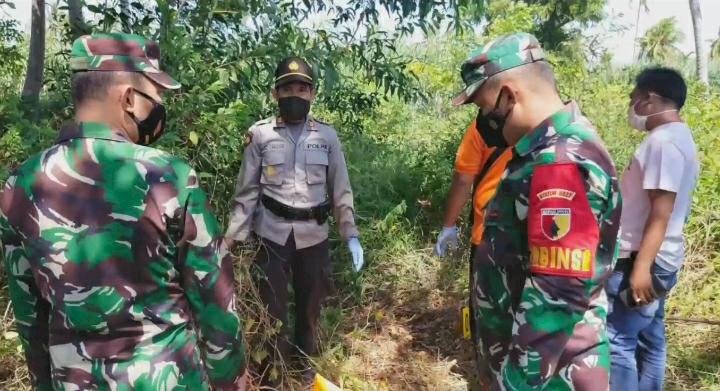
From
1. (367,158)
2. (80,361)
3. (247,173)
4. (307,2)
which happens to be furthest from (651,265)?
(367,158)

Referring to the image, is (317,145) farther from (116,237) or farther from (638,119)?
(116,237)

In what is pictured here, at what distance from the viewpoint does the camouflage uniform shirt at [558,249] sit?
126 centimetres

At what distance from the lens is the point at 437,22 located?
142 inches

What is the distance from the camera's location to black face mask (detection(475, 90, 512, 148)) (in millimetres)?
1455

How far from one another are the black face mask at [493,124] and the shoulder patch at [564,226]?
237mm

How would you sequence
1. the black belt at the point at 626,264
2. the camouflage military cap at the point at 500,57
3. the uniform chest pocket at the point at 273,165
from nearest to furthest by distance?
1. the camouflage military cap at the point at 500,57
2. the black belt at the point at 626,264
3. the uniform chest pocket at the point at 273,165

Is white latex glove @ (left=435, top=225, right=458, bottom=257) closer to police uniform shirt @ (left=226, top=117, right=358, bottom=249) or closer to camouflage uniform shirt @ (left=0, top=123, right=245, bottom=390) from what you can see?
police uniform shirt @ (left=226, top=117, right=358, bottom=249)

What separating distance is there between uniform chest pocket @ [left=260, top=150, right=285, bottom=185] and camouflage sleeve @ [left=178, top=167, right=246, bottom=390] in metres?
1.38

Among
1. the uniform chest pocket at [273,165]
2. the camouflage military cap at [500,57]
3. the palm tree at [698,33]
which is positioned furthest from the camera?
the palm tree at [698,33]

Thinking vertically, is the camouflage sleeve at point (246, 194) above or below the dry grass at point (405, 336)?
above

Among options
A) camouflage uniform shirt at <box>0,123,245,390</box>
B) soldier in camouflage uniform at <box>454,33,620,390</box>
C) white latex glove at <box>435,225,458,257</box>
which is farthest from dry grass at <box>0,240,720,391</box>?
soldier in camouflage uniform at <box>454,33,620,390</box>

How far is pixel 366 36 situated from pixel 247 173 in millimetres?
1436

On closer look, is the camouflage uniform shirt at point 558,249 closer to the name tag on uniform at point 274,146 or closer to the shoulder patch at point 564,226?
the shoulder patch at point 564,226

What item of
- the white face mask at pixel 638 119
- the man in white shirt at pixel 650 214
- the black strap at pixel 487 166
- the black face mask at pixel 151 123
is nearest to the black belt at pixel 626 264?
the man in white shirt at pixel 650 214
